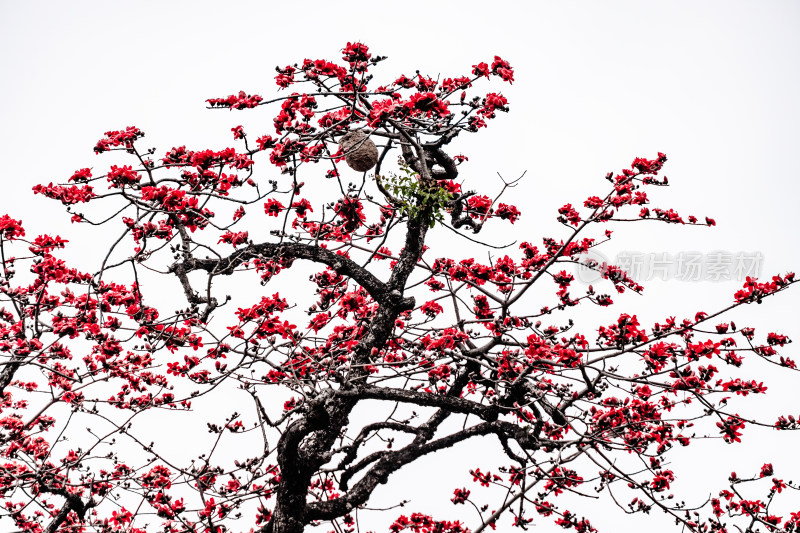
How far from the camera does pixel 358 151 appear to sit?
4719 mm

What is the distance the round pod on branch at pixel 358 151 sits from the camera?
15.5 feet

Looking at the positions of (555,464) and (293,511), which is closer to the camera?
(555,464)

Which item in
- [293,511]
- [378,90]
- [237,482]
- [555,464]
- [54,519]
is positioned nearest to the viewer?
[555,464]

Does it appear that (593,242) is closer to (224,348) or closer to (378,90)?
(378,90)

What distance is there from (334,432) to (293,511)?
75cm

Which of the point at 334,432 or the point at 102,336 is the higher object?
the point at 102,336

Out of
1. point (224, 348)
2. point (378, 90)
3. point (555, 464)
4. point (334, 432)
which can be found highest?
point (378, 90)

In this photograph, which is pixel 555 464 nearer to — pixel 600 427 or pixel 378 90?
pixel 600 427

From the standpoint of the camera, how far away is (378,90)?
4.43m

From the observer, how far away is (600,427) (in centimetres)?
434

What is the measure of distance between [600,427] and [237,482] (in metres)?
3.04

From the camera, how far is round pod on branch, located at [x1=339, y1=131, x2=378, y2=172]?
15.5 ft

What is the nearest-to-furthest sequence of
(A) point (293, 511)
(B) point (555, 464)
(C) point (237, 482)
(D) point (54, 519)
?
(B) point (555, 464) → (A) point (293, 511) → (C) point (237, 482) → (D) point (54, 519)

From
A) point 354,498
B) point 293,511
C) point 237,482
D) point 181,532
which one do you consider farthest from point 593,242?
point 181,532
